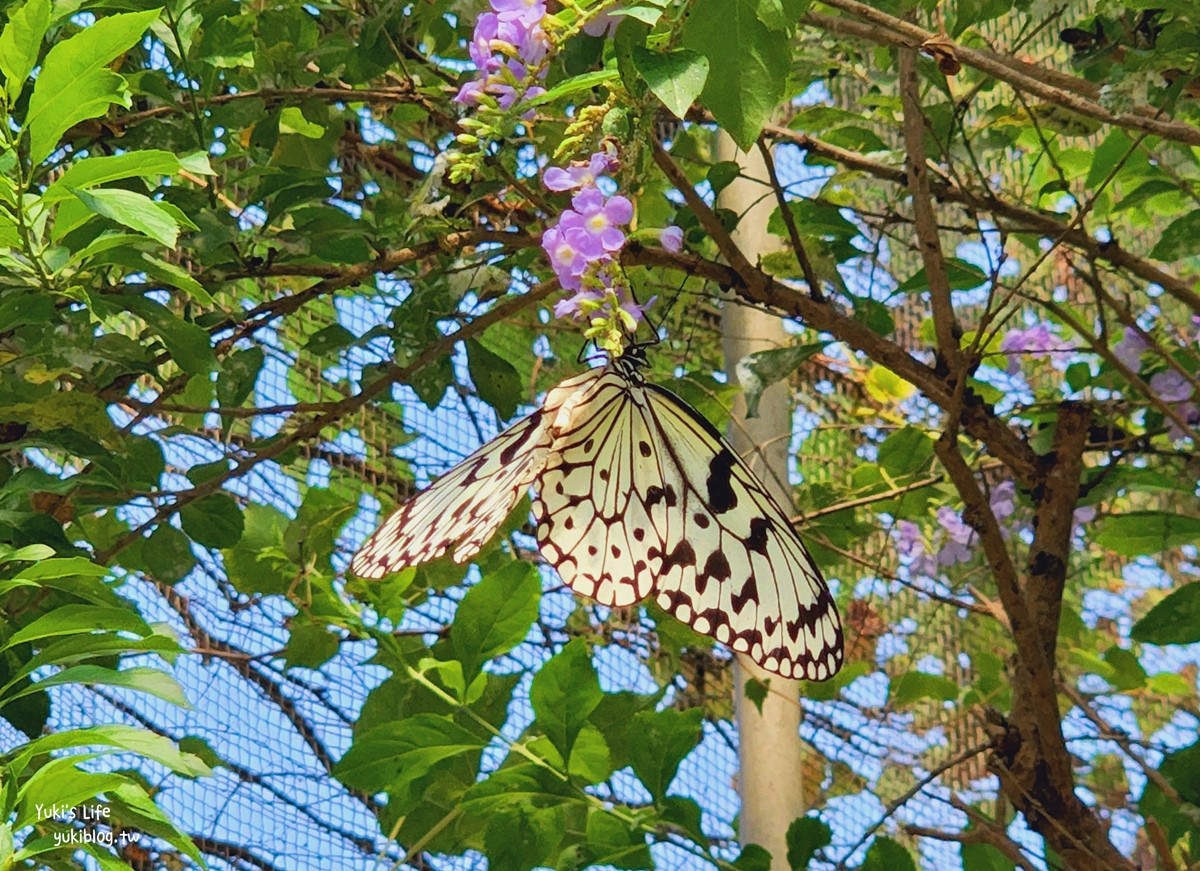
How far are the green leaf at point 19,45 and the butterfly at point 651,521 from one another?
38 centimetres

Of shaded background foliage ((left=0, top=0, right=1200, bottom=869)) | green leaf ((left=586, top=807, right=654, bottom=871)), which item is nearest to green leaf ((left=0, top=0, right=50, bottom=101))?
shaded background foliage ((left=0, top=0, right=1200, bottom=869))

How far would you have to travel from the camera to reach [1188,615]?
1.22 m

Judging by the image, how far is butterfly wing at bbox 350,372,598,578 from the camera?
83 centimetres

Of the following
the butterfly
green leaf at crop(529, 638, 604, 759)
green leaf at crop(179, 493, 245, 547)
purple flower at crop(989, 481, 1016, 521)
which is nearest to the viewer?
the butterfly

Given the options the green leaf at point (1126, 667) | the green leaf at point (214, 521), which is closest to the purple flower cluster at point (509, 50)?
the green leaf at point (214, 521)

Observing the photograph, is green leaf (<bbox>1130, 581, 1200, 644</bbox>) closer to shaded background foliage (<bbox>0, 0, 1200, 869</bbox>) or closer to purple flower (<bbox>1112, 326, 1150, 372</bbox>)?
shaded background foliage (<bbox>0, 0, 1200, 869</bbox>)

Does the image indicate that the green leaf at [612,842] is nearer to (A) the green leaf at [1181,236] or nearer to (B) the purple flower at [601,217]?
(B) the purple flower at [601,217]

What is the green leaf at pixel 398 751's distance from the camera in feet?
3.30

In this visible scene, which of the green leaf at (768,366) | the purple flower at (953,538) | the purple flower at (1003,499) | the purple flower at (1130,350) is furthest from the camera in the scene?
the purple flower at (953,538)

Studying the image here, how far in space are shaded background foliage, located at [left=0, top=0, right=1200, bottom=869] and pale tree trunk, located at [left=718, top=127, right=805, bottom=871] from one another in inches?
2.5

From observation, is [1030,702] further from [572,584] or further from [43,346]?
[43,346]

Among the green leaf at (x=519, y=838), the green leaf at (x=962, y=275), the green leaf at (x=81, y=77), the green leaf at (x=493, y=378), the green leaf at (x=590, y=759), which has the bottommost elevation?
the green leaf at (x=519, y=838)

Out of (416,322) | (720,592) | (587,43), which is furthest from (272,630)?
(587,43)

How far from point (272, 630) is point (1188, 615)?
993 millimetres
